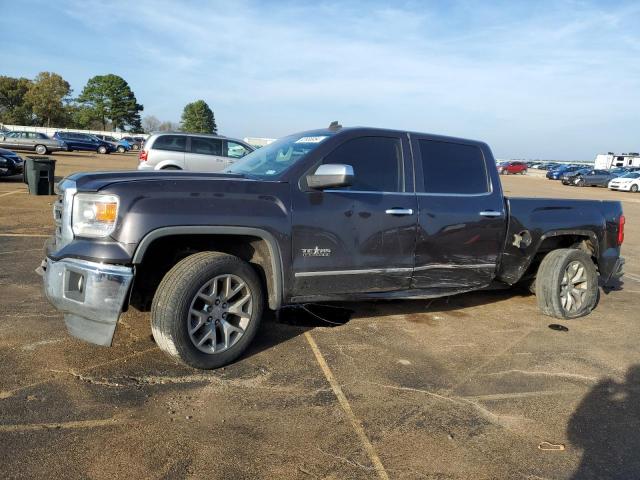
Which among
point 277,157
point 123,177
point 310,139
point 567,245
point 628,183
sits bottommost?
point 567,245

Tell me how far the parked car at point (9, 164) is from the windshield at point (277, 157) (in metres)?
14.3

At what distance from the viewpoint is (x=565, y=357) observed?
4359mm

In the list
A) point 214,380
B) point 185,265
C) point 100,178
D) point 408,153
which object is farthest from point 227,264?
point 408,153

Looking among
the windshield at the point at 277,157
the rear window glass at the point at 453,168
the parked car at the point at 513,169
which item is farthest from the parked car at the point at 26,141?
the parked car at the point at 513,169

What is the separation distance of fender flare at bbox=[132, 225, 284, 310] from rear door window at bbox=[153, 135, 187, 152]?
36.4 ft

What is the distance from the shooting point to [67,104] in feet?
284

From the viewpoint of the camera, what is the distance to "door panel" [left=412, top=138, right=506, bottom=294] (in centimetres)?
446

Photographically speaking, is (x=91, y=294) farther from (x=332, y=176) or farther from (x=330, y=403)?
(x=332, y=176)

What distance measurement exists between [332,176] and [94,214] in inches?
65.1

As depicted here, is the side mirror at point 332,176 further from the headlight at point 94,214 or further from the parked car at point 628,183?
the parked car at point 628,183

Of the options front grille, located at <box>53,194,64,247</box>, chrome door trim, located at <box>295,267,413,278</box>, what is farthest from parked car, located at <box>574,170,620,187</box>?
front grille, located at <box>53,194,64,247</box>

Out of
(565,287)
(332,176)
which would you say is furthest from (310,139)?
(565,287)

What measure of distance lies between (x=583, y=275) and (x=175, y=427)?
4.59 metres

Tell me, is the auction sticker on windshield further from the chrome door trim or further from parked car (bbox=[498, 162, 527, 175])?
parked car (bbox=[498, 162, 527, 175])
